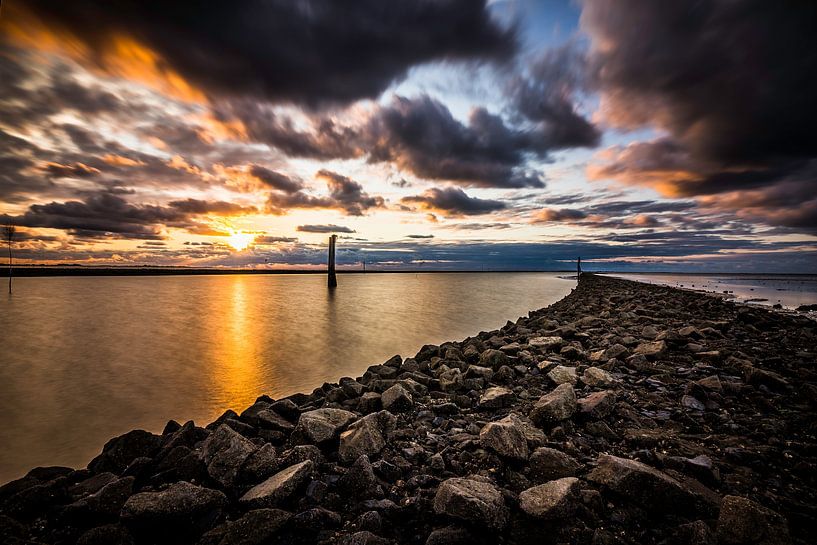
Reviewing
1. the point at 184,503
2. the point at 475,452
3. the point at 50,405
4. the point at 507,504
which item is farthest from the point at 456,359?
the point at 50,405

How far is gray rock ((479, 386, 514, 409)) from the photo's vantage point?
4.88 metres

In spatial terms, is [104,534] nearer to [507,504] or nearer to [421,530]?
[421,530]

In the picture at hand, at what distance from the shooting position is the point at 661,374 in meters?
5.57

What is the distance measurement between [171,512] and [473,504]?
8.04ft

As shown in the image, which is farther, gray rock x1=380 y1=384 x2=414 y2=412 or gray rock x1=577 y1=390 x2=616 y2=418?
gray rock x1=380 y1=384 x2=414 y2=412

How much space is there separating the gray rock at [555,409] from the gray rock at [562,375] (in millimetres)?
1324

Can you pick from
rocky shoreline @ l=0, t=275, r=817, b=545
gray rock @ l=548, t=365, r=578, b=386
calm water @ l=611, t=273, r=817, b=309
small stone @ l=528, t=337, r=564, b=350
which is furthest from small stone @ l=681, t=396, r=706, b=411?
calm water @ l=611, t=273, r=817, b=309

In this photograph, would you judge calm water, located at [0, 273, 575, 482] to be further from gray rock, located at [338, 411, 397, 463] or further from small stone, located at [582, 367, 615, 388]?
small stone, located at [582, 367, 615, 388]

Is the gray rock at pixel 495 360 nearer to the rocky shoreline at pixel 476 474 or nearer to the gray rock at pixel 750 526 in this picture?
the rocky shoreline at pixel 476 474

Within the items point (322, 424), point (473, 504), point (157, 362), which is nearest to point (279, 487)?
point (322, 424)

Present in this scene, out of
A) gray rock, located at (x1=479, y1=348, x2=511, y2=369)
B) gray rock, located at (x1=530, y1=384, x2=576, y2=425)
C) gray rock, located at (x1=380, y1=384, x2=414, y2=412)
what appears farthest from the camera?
gray rock, located at (x1=479, y1=348, x2=511, y2=369)

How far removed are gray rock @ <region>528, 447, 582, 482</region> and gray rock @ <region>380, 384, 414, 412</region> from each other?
6.75 ft

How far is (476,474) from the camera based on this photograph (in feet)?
10.2

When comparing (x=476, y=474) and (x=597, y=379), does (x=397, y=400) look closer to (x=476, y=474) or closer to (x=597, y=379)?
(x=476, y=474)
